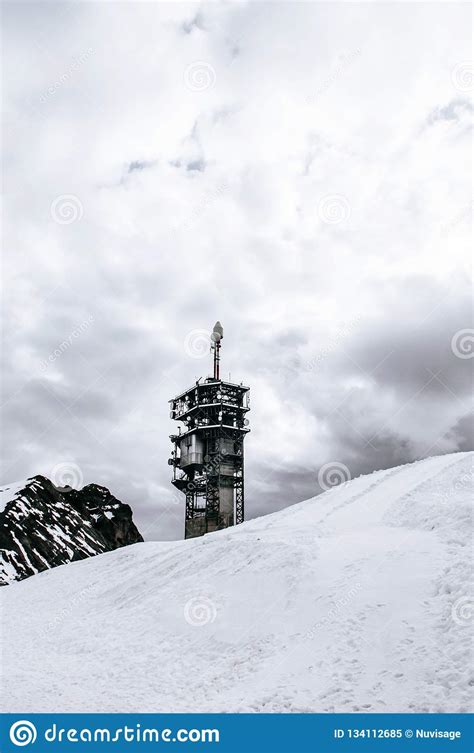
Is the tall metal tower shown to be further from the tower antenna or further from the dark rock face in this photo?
the dark rock face

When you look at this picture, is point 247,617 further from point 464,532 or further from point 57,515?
point 57,515

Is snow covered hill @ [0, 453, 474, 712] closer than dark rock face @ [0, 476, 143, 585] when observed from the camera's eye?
Yes

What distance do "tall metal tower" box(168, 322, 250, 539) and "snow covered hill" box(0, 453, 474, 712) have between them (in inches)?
1454

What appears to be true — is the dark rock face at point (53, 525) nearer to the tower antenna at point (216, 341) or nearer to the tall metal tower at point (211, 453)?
the tall metal tower at point (211, 453)

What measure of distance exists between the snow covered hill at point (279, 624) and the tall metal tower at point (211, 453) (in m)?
36.9

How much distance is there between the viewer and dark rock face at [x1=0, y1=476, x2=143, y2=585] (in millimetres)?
72125

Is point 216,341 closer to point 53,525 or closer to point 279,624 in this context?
point 53,525

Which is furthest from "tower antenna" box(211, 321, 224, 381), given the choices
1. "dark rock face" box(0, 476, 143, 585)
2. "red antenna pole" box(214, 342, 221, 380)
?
"dark rock face" box(0, 476, 143, 585)

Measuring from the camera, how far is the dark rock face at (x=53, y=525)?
72.1 metres

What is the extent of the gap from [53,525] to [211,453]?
35323 mm

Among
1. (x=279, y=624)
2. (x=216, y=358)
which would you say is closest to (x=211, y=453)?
(x=216, y=358)

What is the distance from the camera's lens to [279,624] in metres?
17.0

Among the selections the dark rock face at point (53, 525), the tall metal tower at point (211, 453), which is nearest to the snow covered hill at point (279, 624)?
the dark rock face at point (53, 525)
